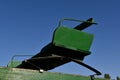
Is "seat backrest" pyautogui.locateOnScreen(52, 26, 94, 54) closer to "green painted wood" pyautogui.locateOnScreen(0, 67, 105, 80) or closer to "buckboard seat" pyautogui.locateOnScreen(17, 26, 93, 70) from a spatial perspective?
"buckboard seat" pyautogui.locateOnScreen(17, 26, 93, 70)

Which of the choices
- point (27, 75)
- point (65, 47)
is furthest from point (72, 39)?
point (27, 75)

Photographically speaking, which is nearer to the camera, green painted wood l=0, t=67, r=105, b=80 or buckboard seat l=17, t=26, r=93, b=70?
green painted wood l=0, t=67, r=105, b=80

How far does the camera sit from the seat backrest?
297 centimetres

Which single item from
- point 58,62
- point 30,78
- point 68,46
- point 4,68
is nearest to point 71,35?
point 68,46

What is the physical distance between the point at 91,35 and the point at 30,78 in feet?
3.18

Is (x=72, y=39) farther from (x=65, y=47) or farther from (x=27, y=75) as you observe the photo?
(x=27, y=75)

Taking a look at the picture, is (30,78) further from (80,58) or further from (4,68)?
(80,58)

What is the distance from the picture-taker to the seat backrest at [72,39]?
2.97m

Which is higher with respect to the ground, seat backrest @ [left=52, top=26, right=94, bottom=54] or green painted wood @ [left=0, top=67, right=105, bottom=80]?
seat backrest @ [left=52, top=26, right=94, bottom=54]

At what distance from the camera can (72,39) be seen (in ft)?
10.0

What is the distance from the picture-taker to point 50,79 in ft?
9.26

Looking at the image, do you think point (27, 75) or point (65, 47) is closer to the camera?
point (27, 75)

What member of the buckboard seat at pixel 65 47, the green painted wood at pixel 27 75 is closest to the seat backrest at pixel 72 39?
the buckboard seat at pixel 65 47

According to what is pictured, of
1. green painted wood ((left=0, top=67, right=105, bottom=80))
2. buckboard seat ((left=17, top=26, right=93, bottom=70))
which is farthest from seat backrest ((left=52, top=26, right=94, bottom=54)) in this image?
green painted wood ((left=0, top=67, right=105, bottom=80))
